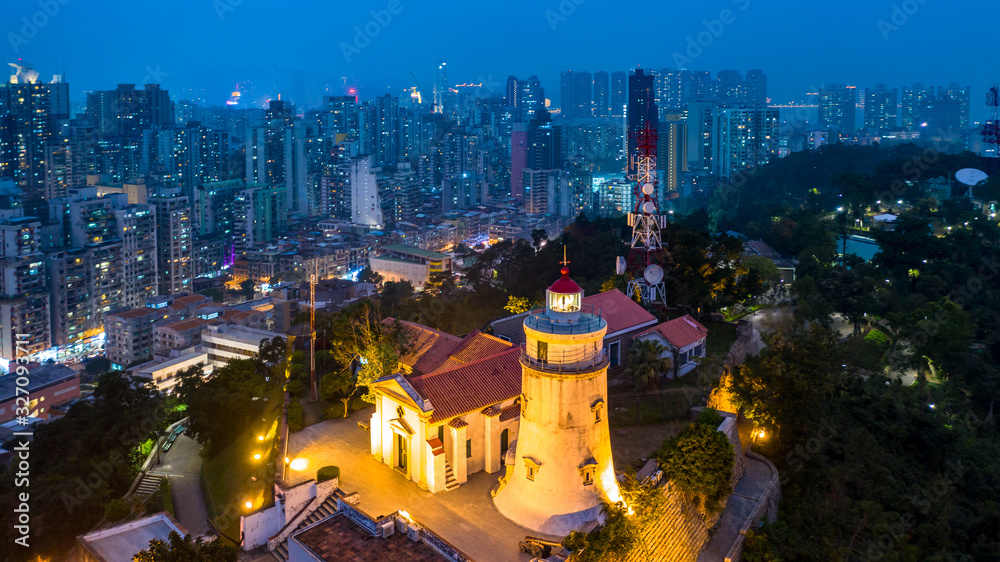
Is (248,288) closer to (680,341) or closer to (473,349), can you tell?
(680,341)

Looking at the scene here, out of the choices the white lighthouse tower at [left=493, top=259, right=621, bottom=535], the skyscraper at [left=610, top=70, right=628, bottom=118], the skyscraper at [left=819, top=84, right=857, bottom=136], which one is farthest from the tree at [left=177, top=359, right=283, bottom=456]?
the skyscraper at [left=610, top=70, right=628, bottom=118]

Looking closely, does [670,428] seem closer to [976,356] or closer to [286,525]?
[286,525]

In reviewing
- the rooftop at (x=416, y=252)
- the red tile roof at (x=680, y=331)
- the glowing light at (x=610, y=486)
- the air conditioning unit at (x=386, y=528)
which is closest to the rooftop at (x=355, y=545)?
the air conditioning unit at (x=386, y=528)

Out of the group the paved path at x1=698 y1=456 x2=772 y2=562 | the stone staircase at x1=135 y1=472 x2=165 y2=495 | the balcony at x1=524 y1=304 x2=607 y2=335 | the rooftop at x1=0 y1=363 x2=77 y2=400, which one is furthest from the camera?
the rooftop at x1=0 y1=363 x2=77 y2=400

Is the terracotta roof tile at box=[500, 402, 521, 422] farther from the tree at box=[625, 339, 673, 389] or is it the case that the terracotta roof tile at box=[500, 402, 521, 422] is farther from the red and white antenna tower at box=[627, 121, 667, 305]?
the red and white antenna tower at box=[627, 121, 667, 305]

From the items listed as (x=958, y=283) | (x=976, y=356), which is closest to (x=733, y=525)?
(x=976, y=356)

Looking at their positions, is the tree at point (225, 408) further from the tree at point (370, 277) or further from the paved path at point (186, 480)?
the tree at point (370, 277)
